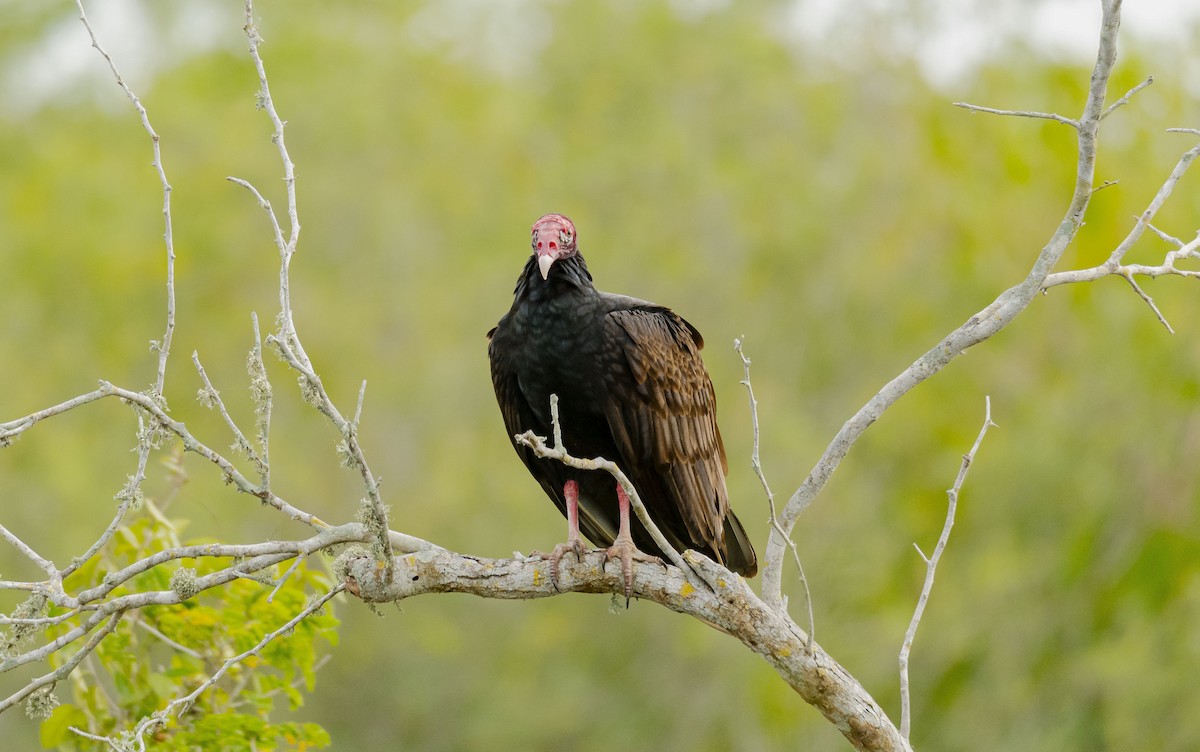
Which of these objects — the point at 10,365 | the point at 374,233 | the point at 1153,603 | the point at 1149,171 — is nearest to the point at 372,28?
the point at 374,233

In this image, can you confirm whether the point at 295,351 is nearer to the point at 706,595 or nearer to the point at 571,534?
the point at 706,595

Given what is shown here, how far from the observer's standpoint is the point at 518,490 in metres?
13.9

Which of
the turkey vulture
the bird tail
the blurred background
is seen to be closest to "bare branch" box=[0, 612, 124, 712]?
the turkey vulture

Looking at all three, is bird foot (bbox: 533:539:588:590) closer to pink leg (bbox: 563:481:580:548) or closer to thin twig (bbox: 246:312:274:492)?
pink leg (bbox: 563:481:580:548)

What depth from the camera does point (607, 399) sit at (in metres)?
4.08

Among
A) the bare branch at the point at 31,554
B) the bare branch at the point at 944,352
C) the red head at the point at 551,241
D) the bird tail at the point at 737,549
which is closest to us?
the bare branch at the point at 31,554

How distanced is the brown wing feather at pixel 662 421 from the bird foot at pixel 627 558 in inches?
24.5

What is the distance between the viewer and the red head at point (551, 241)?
410 cm

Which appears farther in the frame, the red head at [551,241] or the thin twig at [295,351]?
the red head at [551,241]

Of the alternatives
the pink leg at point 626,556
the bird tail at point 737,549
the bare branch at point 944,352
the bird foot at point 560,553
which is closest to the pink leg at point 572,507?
the bird foot at point 560,553

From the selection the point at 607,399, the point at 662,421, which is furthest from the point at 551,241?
the point at 662,421

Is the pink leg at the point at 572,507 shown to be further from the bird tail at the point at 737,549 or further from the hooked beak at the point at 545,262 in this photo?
the hooked beak at the point at 545,262

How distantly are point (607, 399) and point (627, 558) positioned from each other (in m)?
0.71

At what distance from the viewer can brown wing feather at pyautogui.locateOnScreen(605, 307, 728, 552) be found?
412 cm
